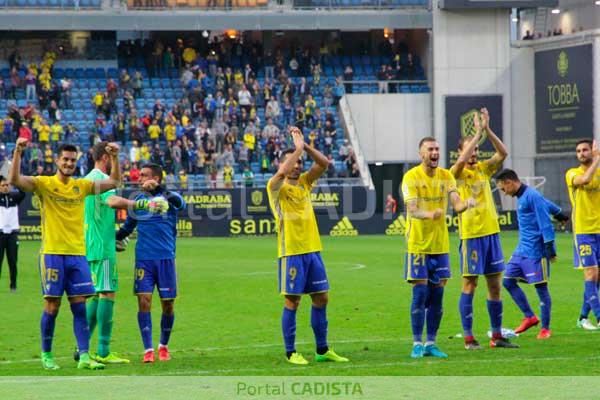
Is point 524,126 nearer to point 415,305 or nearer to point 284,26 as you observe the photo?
point 284,26

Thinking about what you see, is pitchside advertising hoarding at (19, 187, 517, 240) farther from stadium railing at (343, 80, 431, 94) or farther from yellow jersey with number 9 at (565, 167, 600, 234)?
yellow jersey with number 9 at (565, 167, 600, 234)

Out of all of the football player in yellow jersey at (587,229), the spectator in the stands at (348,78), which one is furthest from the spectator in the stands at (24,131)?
the football player in yellow jersey at (587,229)

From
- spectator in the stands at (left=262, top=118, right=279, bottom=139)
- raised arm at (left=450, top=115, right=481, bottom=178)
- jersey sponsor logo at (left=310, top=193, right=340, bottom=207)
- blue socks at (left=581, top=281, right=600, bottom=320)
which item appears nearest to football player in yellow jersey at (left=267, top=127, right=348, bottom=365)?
raised arm at (left=450, top=115, right=481, bottom=178)

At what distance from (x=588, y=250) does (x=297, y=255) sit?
15.3 feet

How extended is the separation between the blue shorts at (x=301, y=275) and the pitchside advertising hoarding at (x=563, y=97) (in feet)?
129

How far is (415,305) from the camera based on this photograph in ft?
41.7

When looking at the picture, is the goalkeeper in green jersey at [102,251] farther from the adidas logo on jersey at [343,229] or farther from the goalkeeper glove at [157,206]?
the adidas logo on jersey at [343,229]

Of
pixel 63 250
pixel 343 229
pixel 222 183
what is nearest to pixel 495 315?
pixel 63 250

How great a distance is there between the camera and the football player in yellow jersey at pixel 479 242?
13.5 meters

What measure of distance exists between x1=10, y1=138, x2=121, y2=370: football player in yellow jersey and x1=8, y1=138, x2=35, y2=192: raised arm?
0.13 ft

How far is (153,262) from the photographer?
12773 millimetres
